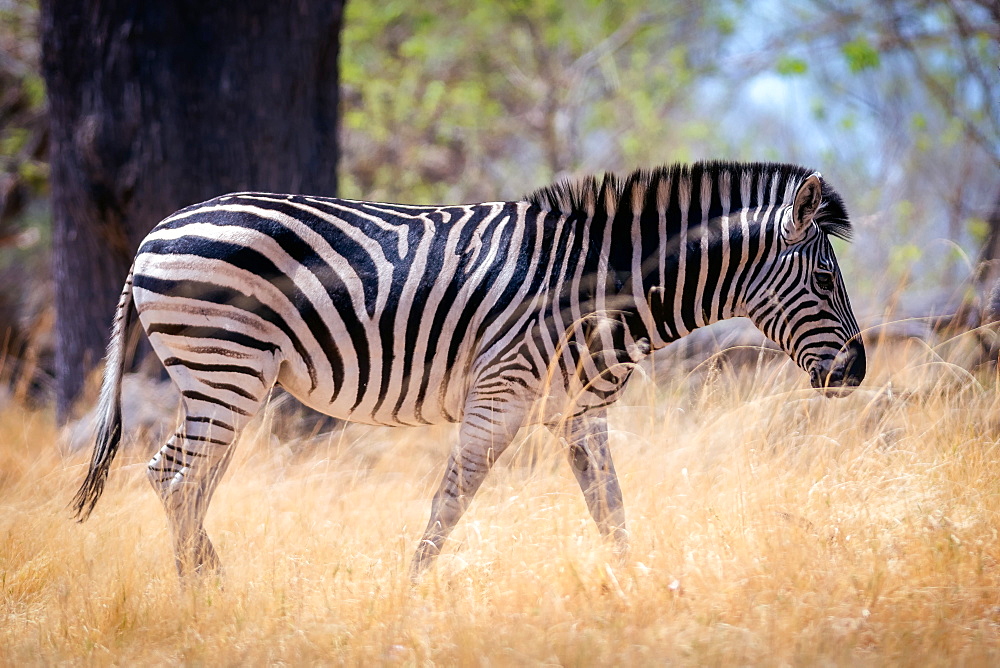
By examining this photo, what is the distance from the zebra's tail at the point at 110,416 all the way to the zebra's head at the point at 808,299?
3.01 m

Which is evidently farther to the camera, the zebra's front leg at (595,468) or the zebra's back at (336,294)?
the zebra's front leg at (595,468)

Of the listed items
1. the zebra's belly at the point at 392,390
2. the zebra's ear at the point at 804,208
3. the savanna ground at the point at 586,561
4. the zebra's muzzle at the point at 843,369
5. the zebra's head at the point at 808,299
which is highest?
the zebra's ear at the point at 804,208

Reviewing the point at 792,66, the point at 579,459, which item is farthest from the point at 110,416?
the point at 792,66

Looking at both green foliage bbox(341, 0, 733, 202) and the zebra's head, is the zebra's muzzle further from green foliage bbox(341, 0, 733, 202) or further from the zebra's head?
green foliage bbox(341, 0, 733, 202)

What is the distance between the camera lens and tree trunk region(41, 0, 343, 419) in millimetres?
5980

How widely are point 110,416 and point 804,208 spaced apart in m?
3.40

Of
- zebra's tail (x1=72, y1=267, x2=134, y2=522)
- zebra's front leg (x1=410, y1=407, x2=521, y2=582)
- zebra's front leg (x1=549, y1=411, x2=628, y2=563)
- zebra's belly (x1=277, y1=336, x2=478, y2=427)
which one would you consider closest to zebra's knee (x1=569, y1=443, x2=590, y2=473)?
zebra's front leg (x1=549, y1=411, x2=628, y2=563)

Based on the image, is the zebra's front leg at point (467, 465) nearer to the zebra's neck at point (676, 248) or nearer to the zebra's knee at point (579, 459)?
the zebra's knee at point (579, 459)

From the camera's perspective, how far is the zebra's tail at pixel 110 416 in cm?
407

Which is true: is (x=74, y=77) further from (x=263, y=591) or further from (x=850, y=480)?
(x=850, y=480)

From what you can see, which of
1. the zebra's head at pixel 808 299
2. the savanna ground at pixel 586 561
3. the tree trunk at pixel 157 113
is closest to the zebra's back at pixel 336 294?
the savanna ground at pixel 586 561

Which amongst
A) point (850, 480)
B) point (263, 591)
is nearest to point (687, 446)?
point (850, 480)

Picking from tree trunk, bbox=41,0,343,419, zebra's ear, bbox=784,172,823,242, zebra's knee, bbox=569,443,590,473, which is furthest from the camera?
tree trunk, bbox=41,0,343,419

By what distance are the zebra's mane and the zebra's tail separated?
2.15 m
